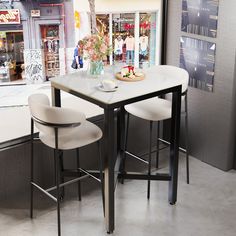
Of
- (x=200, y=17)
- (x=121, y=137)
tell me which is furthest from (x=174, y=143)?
(x=200, y=17)

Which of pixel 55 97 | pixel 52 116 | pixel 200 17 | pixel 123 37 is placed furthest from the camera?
pixel 123 37

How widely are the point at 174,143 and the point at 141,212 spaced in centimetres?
62

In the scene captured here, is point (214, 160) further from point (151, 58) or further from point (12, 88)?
point (12, 88)

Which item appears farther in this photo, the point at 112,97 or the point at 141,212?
the point at 141,212

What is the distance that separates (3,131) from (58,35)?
3.34 ft

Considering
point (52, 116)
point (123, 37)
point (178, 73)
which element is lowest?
point (52, 116)

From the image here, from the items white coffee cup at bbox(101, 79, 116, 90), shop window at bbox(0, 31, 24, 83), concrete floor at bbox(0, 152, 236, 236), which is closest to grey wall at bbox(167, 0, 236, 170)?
concrete floor at bbox(0, 152, 236, 236)

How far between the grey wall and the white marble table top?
632 millimetres

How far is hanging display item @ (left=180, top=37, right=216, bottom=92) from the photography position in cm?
435

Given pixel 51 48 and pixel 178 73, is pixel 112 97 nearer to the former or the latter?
pixel 178 73

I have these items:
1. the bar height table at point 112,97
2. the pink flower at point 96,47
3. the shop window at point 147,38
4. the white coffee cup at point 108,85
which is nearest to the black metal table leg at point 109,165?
the bar height table at point 112,97

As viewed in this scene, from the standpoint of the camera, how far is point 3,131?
13.4 feet

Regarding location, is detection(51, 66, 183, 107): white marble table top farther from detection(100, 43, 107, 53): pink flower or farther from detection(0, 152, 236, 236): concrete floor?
detection(0, 152, 236, 236): concrete floor

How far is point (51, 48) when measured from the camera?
439 cm
